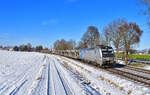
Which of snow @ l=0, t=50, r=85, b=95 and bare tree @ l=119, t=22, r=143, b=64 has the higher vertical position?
bare tree @ l=119, t=22, r=143, b=64

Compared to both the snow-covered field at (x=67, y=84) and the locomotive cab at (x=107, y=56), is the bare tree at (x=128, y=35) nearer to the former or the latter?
the locomotive cab at (x=107, y=56)

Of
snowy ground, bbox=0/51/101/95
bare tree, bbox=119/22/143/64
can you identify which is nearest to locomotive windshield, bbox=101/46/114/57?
snowy ground, bbox=0/51/101/95

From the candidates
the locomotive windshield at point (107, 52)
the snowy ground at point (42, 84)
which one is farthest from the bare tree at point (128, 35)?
the snowy ground at point (42, 84)

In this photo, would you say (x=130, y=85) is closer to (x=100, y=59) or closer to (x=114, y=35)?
(x=100, y=59)

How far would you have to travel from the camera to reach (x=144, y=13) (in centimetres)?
1518

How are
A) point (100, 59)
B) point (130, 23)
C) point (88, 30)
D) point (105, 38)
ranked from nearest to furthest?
point (100, 59)
point (130, 23)
point (105, 38)
point (88, 30)

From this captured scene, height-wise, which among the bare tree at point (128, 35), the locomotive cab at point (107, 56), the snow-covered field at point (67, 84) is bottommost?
the snow-covered field at point (67, 84)

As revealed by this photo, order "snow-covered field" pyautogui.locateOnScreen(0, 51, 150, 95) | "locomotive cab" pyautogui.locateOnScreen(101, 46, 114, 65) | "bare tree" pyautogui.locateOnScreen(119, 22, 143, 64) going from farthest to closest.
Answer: "bare tree" pyautogui.locateOnScreen(119, 22, 143, 64) → "locomotive cab" pyautogui.locateOnScreen(101, 46, 114, 65) → "snow-covered field" pyautogui.locateOnScreen(0, 51, 150, 95)

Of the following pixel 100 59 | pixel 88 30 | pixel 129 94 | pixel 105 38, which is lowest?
pixel 129 94

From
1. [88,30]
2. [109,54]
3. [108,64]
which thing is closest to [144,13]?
[109,54]

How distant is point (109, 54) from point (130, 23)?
490 inches

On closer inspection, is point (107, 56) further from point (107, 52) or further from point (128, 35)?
point (128, 35)

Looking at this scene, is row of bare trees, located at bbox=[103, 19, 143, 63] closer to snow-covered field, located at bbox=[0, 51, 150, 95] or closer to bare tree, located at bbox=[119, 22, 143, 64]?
bare tree, located at bbox=[119, 22, 143, 64]

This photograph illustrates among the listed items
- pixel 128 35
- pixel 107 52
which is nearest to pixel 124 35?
pixel 128 35
